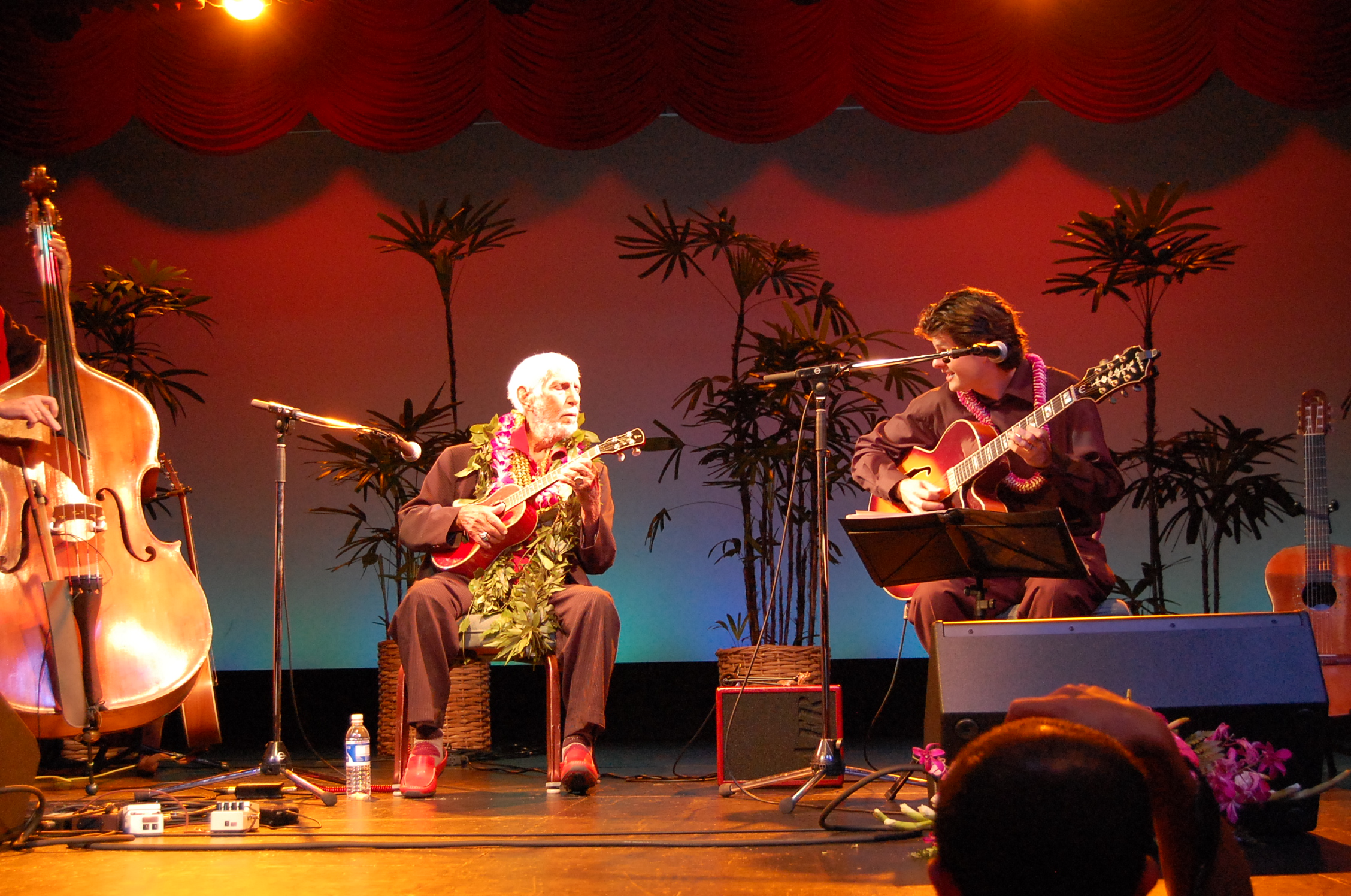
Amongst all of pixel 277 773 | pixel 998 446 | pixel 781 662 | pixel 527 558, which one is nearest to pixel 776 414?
pixel 781 662

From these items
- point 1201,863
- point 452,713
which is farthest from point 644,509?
point 1201,863

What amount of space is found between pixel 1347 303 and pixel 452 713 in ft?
15.9

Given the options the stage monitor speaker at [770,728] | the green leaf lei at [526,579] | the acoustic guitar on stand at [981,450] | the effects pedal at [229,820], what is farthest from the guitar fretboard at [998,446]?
the effects pedal at [229,820]

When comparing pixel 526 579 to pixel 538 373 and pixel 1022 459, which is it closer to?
pixel 538 373

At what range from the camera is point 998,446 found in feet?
10.2

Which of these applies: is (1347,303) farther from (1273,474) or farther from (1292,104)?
(1273,474)

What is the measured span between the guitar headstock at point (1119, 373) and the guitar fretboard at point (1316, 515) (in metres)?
1.30

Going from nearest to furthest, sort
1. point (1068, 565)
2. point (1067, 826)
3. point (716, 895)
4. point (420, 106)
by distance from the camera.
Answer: point (1067, 826)
point (716, 895)
point (1068, 565)
point (420, 106)

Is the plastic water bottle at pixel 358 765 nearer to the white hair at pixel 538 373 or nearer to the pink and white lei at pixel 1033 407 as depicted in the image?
the white hair at pixel 538 373

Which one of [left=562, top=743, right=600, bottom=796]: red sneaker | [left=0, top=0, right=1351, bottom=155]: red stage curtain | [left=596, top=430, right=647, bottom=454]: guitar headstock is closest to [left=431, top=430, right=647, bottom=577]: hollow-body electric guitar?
[left=596, top=430, right=647, bottom=454]: guitar headstock

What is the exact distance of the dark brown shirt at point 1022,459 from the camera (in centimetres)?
309

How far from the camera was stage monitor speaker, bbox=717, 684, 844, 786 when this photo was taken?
11.2 ft

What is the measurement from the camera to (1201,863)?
0.91 m

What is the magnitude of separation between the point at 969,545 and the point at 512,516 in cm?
160
